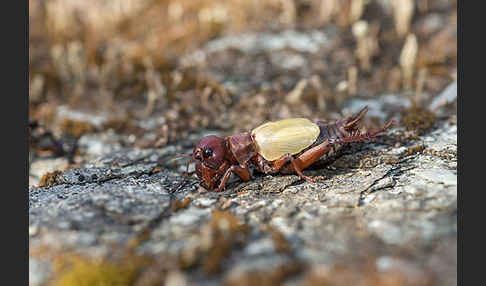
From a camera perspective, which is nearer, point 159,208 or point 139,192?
point 159,208

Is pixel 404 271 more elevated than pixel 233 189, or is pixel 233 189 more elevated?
pixel 233 189

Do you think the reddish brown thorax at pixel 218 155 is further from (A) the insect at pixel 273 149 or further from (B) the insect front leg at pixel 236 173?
(B) the insect front leg at pixel 236 173

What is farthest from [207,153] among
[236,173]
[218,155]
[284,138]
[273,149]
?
[284,138]

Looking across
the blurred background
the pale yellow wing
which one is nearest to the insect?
the pale yellow wing

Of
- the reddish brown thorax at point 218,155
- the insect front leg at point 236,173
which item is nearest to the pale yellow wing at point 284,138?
the reddish brown thorax at point 218,155

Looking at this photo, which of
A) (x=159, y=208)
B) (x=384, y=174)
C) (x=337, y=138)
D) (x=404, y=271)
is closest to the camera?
(x=404, y=271)

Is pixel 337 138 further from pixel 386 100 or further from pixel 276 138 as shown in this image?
pixel 386 100

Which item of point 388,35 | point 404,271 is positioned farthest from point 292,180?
point 388,35

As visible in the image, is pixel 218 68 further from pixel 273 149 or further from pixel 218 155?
pixel 273 149
